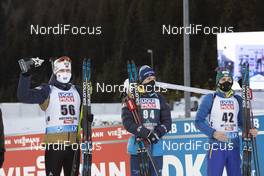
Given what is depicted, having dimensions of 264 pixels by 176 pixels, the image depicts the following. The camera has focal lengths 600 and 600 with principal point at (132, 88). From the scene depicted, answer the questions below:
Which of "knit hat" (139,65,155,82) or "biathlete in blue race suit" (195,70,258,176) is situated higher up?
"knit hat" (139,65,155,82)

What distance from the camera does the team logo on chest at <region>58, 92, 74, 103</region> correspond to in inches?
251

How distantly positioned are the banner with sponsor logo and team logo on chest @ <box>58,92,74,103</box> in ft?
6.49

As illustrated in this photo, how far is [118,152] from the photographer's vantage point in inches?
327

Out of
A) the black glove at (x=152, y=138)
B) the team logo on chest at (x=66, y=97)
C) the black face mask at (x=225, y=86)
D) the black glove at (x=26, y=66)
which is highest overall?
the black glove at (x=26, y=66)

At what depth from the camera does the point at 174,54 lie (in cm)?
6769

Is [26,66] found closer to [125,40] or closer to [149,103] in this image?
[149,103]

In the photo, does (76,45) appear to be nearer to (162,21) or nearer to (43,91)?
(162,21)

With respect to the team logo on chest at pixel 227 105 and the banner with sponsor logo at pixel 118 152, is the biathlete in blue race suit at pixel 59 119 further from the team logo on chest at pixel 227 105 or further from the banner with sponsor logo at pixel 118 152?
the banner with sponsor logo at pixel 118 152

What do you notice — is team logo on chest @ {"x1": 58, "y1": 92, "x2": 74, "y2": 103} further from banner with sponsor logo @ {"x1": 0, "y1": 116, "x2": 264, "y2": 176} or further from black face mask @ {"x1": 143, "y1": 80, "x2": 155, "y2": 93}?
banner with sponsor logo @ {"x1": 0, "y1": 116, "x2": 264, "y2": 176}

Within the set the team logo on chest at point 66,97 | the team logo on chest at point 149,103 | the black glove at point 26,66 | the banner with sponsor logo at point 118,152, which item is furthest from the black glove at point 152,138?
the banner with sponsor logo at point 118,152

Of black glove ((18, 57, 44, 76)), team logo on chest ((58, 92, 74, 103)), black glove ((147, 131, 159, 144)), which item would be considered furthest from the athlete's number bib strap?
black glove ((147, 131, 159, 144))

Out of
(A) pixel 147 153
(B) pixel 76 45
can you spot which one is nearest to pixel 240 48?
(A) pixel 147 153

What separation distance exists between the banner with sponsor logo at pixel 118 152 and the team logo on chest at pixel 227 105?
1387 millimetres

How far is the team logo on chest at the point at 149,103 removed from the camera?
6.46 metres
